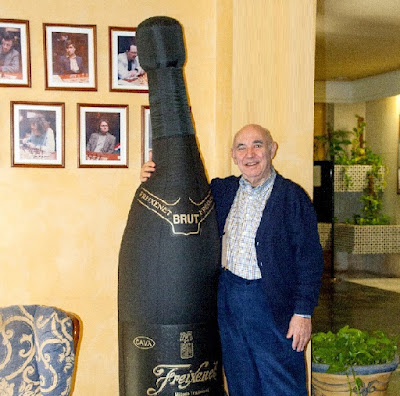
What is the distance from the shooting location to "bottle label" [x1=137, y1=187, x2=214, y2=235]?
232 centimetres

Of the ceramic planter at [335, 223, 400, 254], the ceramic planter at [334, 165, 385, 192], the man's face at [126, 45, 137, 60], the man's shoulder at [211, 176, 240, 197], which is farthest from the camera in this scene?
the ceramic planter at [334, 165, 385, 192]

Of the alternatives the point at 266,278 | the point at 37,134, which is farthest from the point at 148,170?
the point at 37,134

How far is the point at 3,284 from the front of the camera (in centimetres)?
297

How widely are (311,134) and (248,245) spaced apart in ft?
2.40

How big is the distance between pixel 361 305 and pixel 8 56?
4811 mm

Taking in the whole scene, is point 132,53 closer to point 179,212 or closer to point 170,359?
point 179,212

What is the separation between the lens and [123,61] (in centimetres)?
303

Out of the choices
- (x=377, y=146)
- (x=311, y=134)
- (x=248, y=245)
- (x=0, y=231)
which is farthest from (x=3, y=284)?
(x=377, y=146)

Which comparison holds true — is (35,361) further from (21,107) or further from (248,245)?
(21,107)

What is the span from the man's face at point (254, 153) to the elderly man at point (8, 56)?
3.84 ft

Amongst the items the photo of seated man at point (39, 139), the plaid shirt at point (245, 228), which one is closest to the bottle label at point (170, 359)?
the plaid shirt at point (245, 228)

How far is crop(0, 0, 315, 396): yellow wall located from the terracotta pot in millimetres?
980

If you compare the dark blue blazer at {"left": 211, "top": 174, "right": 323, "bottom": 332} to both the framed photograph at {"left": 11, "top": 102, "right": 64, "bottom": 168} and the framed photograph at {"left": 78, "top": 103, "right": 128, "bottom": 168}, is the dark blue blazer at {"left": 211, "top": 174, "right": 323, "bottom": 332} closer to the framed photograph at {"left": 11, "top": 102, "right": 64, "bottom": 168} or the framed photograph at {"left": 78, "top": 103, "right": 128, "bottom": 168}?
the framed photograph at {"left": 78, "top": 103, "right": 128, "bottom": 168}

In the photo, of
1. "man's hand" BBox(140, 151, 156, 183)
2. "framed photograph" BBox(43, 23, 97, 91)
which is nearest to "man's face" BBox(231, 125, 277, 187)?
"man's hand" BBox(140, 151, 156, 183)
